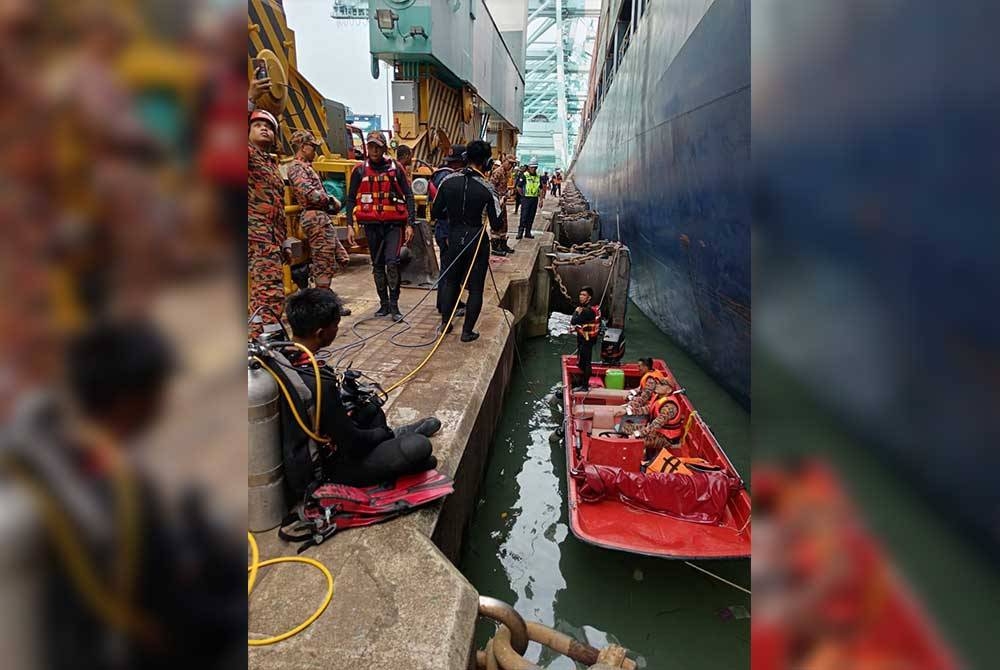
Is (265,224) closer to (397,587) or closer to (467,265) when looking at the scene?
(467,265)

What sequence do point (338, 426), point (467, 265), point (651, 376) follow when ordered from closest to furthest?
point (338, 426) < point (467, 265) < point (651, 376)

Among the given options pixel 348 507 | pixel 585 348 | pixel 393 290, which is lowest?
pixel 348 507

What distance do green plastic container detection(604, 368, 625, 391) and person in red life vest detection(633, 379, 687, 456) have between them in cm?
87

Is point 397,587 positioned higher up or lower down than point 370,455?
lower down

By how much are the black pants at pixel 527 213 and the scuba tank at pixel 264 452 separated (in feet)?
32.2

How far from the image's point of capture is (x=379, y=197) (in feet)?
17.9

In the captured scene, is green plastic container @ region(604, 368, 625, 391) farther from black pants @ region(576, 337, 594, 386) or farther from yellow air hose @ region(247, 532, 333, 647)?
yellow air hose @ region(247, 532, 333, 647)

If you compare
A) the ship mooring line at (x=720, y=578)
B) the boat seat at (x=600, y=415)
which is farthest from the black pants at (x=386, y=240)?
the ship mooring line at (x=720, y=578)

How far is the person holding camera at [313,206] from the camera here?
5.08 metres

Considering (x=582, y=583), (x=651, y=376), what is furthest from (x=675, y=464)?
(x=651, y=376)

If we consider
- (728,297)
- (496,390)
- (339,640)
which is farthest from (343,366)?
(728,297)

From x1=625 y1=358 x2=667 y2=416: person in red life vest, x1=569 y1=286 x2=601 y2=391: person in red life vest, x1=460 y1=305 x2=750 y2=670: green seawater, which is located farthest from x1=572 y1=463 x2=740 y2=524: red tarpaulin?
x1=569 y1=286 x2=601 y2=391: person in red life vest

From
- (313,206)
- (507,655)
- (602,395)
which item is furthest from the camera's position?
(602,395)

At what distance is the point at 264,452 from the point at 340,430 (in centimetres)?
33
